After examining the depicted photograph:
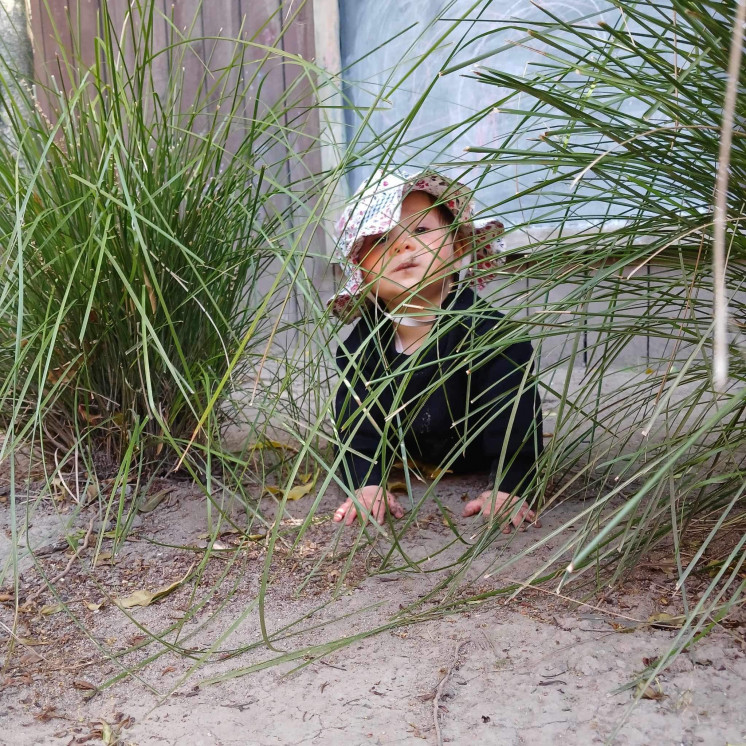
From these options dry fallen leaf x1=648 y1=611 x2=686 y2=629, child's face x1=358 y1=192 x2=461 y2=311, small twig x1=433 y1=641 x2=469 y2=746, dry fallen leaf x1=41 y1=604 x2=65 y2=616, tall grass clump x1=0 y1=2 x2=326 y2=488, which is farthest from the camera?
child's face x1=358 y1=192 x2=461 y2=311

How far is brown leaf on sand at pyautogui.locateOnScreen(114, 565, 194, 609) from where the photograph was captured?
1139 millimetres

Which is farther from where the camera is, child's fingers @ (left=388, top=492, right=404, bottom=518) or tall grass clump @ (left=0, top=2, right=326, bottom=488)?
child's fingers @ (left=388, top=492, right=404, bottom=518)

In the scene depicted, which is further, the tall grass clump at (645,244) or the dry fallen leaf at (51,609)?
the dry fallen leaf at (51,609)

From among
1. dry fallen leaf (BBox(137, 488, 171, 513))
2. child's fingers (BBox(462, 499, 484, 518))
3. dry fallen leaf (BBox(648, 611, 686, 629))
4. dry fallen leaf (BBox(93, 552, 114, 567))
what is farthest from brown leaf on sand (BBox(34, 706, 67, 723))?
child's fingers (BBox(462, 499, 484, 518))

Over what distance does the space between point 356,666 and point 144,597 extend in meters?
0.38

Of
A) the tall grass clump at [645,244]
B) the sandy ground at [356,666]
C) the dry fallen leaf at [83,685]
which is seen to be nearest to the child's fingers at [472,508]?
the sandy ground at [356,666]

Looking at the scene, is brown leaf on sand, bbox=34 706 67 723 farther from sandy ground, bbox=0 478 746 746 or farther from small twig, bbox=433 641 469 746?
small twig, bbox=433 641 469 746

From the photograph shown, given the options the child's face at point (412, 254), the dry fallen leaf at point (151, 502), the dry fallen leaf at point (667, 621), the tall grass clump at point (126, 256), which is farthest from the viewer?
the child's face at point (412, 254)

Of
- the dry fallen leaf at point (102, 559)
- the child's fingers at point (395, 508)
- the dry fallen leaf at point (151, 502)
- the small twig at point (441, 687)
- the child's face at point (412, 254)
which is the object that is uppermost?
the child's face at point (412, 254)

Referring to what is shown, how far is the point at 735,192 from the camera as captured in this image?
0.92 m

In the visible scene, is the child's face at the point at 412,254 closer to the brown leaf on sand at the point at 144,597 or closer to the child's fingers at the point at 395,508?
the child's fingers at the point at 395,508

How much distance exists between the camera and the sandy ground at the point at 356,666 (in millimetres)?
784

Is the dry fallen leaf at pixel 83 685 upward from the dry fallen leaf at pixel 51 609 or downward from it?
upward

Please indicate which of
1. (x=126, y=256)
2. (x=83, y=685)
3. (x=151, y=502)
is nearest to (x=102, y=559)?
(x=151, y=502)
